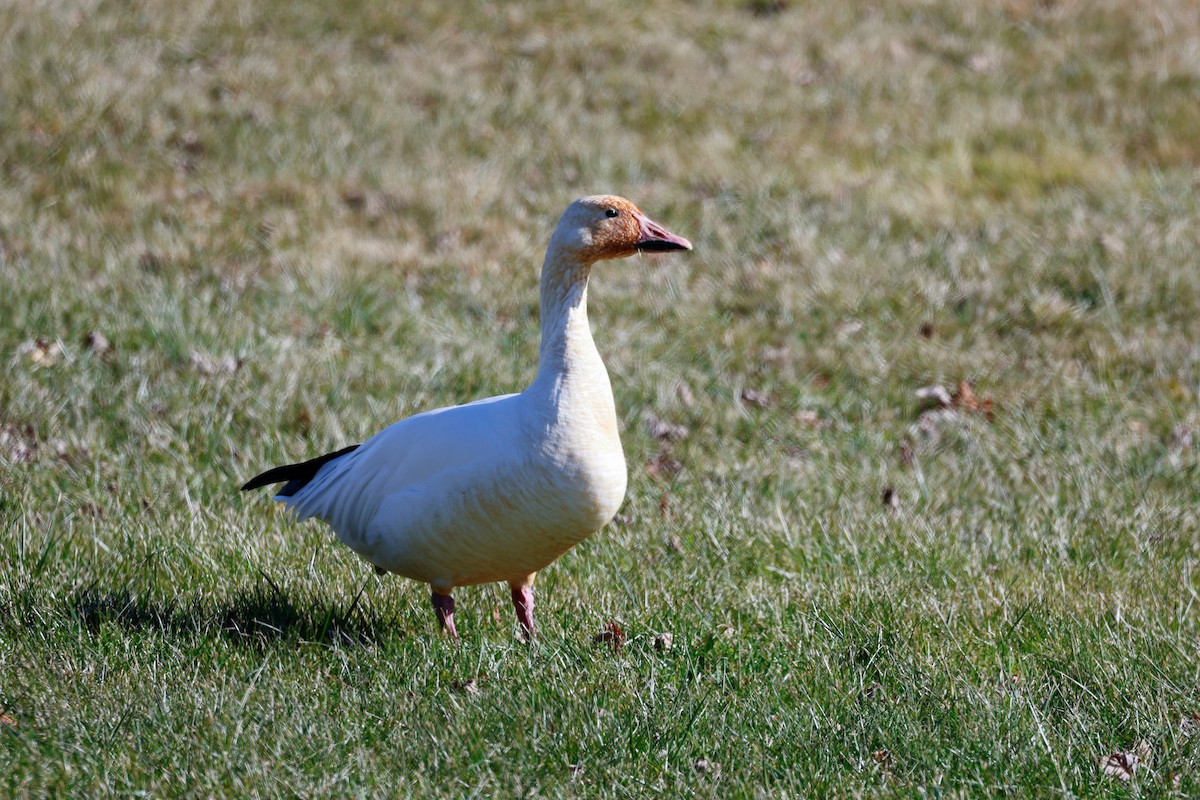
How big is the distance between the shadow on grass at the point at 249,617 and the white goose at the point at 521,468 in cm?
24

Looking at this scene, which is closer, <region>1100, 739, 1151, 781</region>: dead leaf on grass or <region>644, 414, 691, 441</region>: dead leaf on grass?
<region>1100, 739, 1151, 781</region>: dead leaf on grass

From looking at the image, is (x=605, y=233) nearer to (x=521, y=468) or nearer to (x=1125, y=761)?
(x=521, y=468)

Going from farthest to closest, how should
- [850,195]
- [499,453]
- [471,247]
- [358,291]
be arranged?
[850,195], [471,247], [358,291], [499,453]

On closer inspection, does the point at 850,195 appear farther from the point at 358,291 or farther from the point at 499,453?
the point at 499,453

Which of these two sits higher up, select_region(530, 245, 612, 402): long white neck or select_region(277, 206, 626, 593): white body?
select_region(530, 245, 612, 402): long white neck

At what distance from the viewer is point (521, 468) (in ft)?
12.5

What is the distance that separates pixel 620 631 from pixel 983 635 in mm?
1210

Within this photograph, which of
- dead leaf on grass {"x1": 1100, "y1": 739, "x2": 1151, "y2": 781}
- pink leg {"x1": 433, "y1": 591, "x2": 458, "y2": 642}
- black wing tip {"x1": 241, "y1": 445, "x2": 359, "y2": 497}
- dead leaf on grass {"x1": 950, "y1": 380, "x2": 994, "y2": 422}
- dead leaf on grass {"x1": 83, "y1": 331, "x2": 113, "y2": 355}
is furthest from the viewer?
dead leaf on grass {"x1": 950, "y1": 380, "x2": 994, "y2": 422}

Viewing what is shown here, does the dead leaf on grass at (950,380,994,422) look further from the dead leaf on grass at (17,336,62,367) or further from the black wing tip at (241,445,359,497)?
the dead leaf on grass at (17,336,62,367)

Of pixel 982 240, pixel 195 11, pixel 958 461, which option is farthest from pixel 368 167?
pixel 958 461

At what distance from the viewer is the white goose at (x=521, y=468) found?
12.5 feet

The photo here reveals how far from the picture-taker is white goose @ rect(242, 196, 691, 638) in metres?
3.81

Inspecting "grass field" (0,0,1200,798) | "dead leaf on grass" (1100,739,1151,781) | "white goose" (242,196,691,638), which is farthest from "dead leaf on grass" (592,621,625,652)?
"dead leaf on grass" (1100,739,1151,781)

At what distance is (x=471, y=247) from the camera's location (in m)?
8.80
